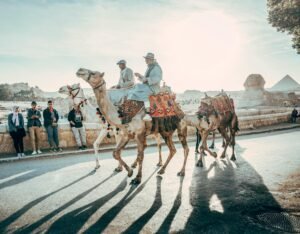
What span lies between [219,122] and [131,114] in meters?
3.98

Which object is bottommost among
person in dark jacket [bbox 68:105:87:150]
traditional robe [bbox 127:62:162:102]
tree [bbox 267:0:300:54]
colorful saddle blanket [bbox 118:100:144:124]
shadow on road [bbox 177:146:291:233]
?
shadow on road [bbox 177:146:291:233]

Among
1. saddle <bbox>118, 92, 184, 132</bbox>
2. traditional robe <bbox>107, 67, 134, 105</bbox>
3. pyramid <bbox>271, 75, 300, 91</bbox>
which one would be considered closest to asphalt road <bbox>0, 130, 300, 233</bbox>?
saddle <bbox>118, 92, 184, 132</bbox>

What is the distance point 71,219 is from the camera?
4922 millimetres

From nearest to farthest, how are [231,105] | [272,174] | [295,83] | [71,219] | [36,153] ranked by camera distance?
1. [71,219]
2. [272,174]
3. [231,105]
4. [36,153]
5. [295,83]

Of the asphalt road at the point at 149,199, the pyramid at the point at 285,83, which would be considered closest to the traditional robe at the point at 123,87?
the asphalt road at the point at 149,199

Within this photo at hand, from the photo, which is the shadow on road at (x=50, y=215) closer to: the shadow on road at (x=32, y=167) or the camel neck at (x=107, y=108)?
the camel neck at (x=107, y=108)

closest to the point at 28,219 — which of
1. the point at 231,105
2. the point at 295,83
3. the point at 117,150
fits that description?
the point at 117,150

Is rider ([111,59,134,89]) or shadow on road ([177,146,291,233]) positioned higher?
rider ([111,59,134,89])

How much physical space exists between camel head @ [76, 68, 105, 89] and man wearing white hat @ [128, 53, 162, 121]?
870 mm

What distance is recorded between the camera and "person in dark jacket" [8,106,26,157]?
11406 mm

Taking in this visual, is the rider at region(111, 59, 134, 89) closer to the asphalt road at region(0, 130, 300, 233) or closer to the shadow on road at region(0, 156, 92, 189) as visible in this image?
the asphalt road at region(0, 130, 300, 233)

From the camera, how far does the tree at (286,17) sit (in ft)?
54.8

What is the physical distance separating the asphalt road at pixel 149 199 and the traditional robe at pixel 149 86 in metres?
2.03

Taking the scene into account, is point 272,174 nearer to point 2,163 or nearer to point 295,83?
point 2,163
